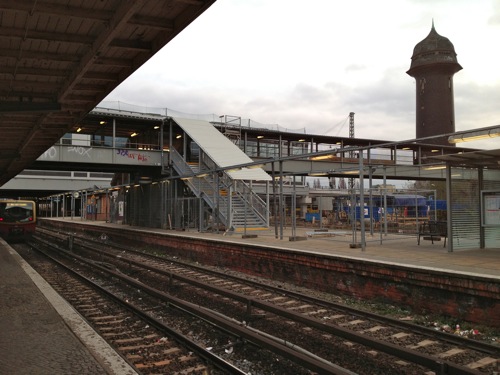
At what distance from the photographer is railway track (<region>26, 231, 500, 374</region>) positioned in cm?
532

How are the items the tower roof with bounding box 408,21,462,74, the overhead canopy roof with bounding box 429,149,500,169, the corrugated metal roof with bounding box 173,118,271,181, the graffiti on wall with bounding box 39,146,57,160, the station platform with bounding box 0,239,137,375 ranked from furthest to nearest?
the tower roof with bounding box 408,21,462,74 < the graffiti on wall with bounding box 39,146,57,160 < the corrugated metal roof with bounding box 173,118,271,181 < the overhead canopy roof with bounding box 429,149,500,169 < the station platform with bounding box 0,239,137,375

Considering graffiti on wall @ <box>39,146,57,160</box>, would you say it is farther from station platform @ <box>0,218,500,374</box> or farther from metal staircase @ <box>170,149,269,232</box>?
station platform @ <box>0,218,500,374</box>

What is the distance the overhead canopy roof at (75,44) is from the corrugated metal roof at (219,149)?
12.1 metres

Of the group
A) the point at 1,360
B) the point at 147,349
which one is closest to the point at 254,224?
the point at 147,349

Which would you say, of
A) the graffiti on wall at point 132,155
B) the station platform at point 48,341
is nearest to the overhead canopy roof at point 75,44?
the station platform at point 48,341

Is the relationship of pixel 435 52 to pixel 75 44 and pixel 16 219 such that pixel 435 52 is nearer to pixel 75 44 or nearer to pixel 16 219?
pixel 16 219

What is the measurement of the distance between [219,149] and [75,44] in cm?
1854

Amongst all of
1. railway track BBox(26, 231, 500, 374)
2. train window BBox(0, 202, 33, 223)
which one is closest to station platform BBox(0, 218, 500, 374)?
railway track BBox(26, 231, 500, 374)

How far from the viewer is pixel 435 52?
2019 inches

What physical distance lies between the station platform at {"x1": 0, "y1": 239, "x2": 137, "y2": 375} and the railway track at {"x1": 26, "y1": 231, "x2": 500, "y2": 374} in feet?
8.26

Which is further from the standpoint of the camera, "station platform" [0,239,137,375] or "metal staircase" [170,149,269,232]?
"metal staircase" [170,149,269,232]

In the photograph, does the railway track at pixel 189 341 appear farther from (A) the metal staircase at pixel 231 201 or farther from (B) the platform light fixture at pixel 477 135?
(A) the metal staircase at pixel 231 201

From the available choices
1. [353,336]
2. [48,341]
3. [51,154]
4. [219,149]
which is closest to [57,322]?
[48,341]

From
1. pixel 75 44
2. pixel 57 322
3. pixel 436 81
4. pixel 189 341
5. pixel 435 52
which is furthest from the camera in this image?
pixel 436 81
